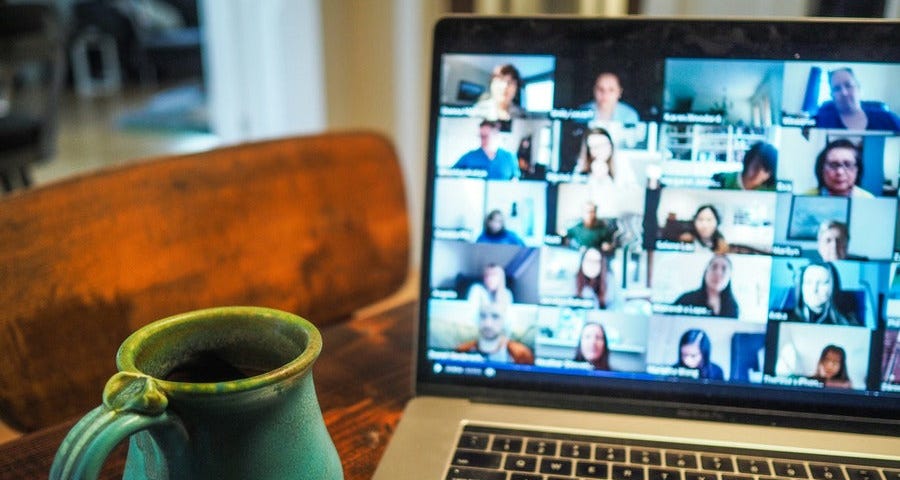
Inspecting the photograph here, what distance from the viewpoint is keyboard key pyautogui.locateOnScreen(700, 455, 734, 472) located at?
0.51 m

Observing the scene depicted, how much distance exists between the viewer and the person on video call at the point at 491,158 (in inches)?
22.9

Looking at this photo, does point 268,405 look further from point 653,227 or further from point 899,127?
point 899,127

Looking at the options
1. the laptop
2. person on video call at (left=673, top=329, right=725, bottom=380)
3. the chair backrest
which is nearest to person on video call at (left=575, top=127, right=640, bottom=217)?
the laptop

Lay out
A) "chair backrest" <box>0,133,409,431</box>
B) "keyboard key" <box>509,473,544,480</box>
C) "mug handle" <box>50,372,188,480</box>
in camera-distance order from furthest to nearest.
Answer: "chair backrest" <box>0,133,409,431</box> < "keyboard key" <box>509,473,544,480</box> < "mug handle" <box>50,372,188,480</box>

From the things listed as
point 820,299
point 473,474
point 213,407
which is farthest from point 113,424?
point 820,299

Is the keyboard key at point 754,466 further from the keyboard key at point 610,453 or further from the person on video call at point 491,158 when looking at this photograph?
the person on video call at point 491,158

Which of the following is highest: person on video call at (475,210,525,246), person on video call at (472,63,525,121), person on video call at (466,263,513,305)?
person on video call at (472,63,525,121)

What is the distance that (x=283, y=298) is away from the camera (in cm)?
94

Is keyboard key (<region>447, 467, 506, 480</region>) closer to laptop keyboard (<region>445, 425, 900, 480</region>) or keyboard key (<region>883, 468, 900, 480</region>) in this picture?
laptop keyboard (<region>445, 425, 900, 480</region>)

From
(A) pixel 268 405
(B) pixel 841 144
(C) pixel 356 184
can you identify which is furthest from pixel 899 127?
(C) pixel 356 184

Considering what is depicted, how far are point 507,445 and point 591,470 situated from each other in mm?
59

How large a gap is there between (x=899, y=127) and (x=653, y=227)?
0.18 m

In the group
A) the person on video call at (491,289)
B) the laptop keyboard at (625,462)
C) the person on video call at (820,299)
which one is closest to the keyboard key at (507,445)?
the laptop keyboard at (625,462)

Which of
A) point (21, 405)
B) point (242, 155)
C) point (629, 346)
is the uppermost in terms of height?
point (242, 155)
